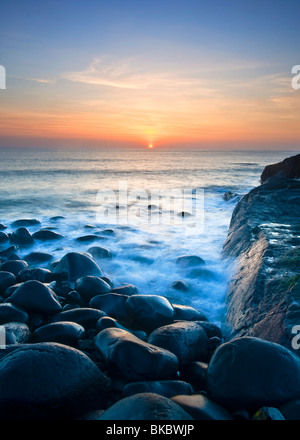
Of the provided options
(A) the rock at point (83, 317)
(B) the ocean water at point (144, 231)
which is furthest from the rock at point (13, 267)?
(A) the rock at point (83, 317)

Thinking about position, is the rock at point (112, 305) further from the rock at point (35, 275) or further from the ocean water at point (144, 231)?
the rock at point (35, 275)

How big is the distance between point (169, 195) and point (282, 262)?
12.7m

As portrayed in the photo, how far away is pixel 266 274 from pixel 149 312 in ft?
4.82

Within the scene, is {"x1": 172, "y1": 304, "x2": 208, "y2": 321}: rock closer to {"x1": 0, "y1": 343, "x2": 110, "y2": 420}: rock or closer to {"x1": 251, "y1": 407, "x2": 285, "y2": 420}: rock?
{"x1": 0, "y1": 343, "x2": 110, "y2": 420}: rock

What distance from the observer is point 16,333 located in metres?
2.84

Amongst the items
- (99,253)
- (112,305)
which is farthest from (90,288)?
(99,253)

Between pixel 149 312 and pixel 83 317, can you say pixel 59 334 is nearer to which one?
pixel 83 317

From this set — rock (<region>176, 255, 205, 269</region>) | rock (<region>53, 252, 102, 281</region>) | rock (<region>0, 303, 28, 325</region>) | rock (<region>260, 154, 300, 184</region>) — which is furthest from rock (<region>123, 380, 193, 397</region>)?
rock (<region>260, 154, 300, 184</region>)

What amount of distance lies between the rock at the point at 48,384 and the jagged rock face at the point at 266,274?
1.56 metres

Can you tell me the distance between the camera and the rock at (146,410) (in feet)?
5.06

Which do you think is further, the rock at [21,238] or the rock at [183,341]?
the rock at [21,238]

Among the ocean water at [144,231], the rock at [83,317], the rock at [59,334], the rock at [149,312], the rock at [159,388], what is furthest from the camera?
the ocean water at [144,231]
